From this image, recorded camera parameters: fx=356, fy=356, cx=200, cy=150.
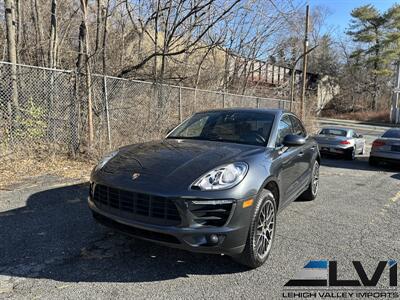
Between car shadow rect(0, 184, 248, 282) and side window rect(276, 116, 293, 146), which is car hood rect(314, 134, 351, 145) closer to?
side window rect(276, 116, 293, 146)

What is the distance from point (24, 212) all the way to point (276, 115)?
3.68 m

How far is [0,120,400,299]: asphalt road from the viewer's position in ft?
10.3

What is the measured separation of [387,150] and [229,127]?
791 centimetres

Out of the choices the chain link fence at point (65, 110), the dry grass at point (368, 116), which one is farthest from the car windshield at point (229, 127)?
the dry grass at point (368, 116)

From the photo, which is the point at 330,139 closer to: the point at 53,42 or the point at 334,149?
the point at 334,149

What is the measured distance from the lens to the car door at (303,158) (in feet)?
16.7

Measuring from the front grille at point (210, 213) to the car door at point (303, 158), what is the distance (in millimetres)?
2134

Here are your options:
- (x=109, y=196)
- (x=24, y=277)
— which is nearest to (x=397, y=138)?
(x=109, y=196)

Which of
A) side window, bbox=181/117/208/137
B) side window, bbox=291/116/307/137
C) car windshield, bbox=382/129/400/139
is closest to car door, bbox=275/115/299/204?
side window, bbox=291/116/307/137

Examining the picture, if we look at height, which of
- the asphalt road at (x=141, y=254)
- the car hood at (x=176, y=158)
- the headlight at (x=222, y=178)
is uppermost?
A: the car hood at (x=176, y=158)

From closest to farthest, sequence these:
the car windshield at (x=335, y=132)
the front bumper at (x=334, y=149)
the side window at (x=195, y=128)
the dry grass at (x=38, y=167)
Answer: the side window at (x=195, y=128) < the dry grass at (x=38, y=167) < the front bumper at (x=334, y=149) < the car windshield at (x=335, y=132)

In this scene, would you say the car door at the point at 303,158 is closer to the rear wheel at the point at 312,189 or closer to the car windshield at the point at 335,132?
the rear wheel at the point at 312,189

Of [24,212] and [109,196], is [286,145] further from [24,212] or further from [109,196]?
[24,212]

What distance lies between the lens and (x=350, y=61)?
180 feet
